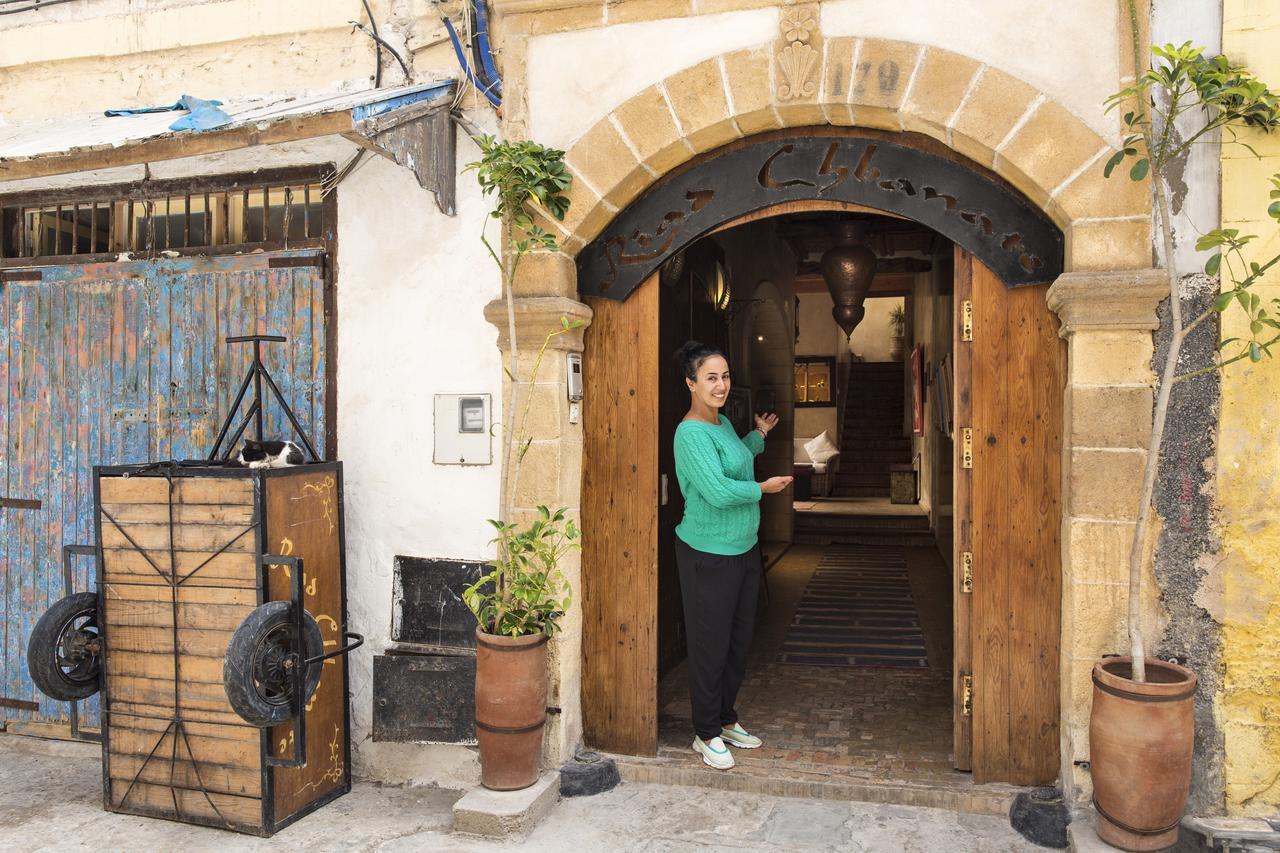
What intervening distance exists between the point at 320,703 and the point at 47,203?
2.97 meters

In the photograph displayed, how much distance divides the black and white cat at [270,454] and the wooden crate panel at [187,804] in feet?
4.22

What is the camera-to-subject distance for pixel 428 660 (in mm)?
4055

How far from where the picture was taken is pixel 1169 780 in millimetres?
2877

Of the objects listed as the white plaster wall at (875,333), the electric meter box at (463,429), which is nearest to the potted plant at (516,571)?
the electric meter box at (463,429)

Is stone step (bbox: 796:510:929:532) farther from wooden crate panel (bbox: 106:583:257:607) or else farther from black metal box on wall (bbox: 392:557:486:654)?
wooden crate panel (bbox: 106:583:257:607)

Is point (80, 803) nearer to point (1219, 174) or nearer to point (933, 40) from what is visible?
point (933, 40)

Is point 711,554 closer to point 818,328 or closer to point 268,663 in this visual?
point 268,663

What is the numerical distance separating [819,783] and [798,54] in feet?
9.22

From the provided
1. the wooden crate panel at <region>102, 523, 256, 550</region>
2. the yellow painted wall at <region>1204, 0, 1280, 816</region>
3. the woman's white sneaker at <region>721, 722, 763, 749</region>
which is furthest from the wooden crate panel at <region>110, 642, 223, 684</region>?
the yellow painted wall at <region>1204, 0, 1280, 816</region>

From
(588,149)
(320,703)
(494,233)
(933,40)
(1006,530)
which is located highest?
(933,40)

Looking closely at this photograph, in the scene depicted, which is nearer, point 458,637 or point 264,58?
point 458,637

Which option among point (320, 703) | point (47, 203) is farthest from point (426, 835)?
point (47, 203)

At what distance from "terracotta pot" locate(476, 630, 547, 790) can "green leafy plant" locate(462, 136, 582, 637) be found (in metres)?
0.10

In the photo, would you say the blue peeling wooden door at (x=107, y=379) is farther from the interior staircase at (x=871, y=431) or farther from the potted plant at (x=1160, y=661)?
the interior staircase at (x=871, y=431)
